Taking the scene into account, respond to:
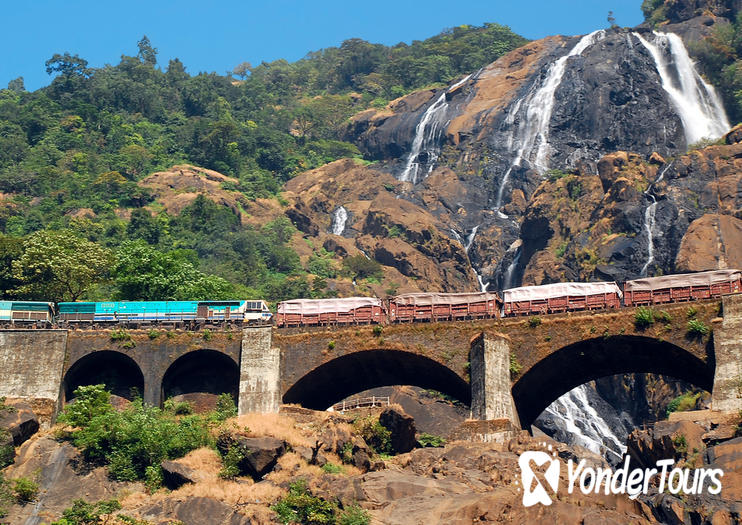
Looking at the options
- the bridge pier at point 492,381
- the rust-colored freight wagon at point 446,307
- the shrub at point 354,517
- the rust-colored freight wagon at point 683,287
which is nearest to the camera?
the shrub at point 354,517

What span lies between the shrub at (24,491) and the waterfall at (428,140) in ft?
336

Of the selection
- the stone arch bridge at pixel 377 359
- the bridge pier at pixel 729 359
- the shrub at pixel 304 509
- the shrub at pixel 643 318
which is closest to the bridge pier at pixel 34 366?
the stone arch bridge at pixel 377 359

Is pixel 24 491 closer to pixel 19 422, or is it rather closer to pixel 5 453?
pixel 5 453

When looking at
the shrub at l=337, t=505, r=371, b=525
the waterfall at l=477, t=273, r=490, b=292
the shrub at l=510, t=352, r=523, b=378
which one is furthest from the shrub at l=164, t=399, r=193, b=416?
the waterfall at l=477, t=273, r=490, b=292

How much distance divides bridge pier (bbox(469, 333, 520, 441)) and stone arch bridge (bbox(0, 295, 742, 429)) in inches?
3.4

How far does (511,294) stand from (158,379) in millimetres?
26068

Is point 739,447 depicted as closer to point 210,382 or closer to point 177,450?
point 177,450

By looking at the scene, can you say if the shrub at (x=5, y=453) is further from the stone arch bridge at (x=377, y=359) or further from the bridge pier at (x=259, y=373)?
the bridge pier at (x=259, y=373)

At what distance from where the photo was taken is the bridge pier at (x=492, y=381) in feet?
211

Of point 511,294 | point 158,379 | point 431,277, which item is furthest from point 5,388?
point 431,277

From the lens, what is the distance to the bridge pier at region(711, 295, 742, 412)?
5984 cm

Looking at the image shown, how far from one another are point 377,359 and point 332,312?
492 cm

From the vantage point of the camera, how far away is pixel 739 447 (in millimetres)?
52281

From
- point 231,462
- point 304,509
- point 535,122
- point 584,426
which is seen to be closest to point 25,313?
point 231,462
